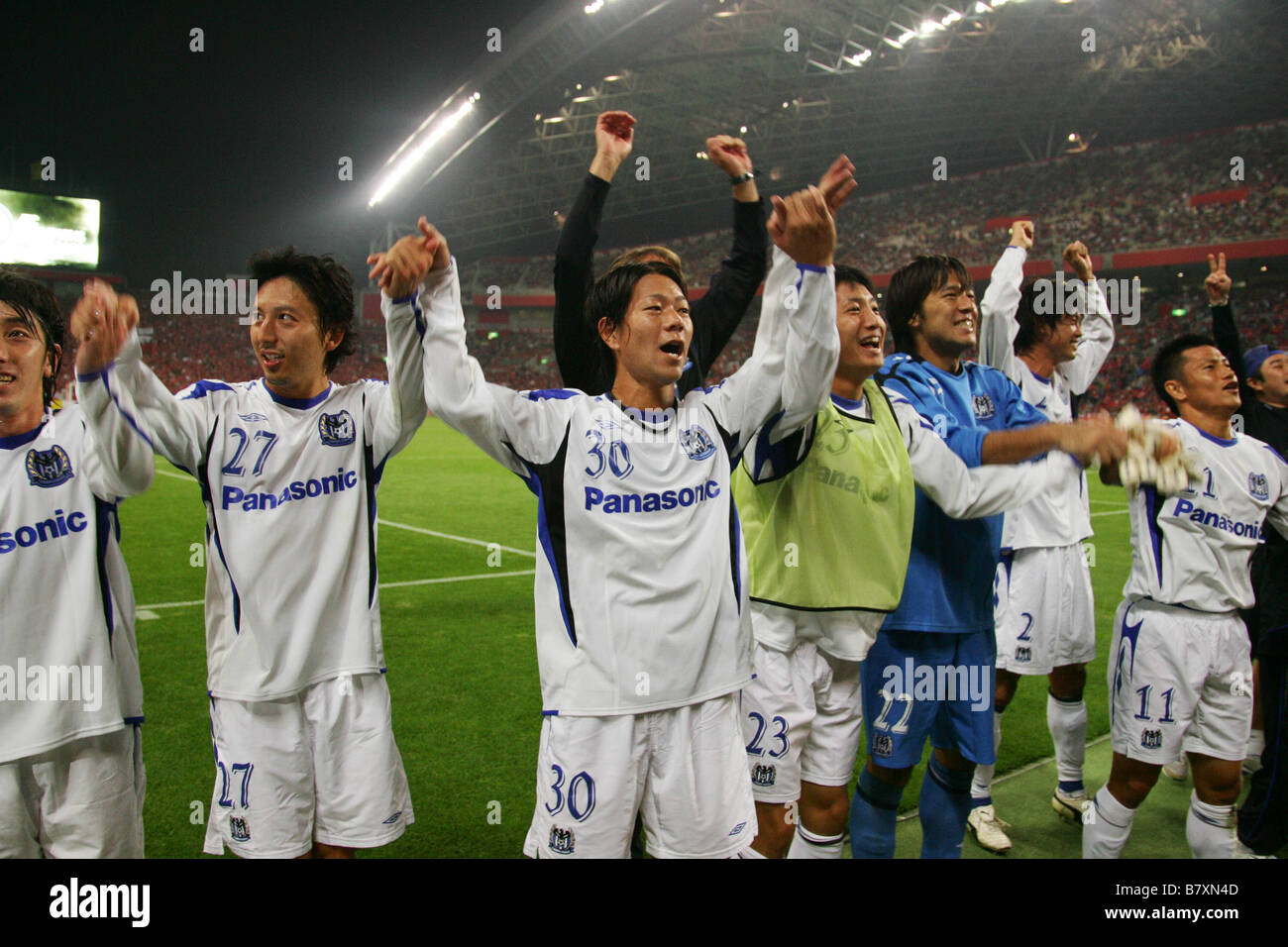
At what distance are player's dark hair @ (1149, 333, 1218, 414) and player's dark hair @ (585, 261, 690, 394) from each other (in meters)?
2.07

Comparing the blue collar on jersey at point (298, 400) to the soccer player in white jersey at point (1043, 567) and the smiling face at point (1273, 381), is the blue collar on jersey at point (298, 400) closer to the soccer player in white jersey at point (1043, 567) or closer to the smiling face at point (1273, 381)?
the soccer player in white jersey at point (1043, 567)

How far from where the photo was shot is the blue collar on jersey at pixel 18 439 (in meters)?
2.44

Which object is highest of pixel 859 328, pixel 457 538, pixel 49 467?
pixel 859 328

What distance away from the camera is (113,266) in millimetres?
36312

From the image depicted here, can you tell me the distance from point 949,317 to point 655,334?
4.40 feet

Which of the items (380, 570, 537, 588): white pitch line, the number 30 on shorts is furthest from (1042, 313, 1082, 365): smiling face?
(380, 570, 537, 588): white pitch line

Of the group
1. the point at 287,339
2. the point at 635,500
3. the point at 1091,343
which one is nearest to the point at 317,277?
the point at 287,339

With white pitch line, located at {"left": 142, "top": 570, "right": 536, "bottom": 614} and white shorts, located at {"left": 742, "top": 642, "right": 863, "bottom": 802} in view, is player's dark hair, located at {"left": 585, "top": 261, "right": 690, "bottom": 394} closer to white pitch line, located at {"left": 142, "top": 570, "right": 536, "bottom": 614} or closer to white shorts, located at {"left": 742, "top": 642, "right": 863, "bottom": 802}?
white shorts, located at {"left": 742, "top": 642, "right": 863, "bottom": 802}

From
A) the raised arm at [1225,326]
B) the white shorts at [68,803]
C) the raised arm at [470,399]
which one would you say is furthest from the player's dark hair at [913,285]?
the white shorts at [68,803]

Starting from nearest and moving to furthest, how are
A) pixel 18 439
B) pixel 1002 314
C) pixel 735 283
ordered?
pixel 18 439, pixel 735 283, pixel 1002 314

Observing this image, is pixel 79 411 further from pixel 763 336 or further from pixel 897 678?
pixel 897 678

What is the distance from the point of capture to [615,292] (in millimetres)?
2463

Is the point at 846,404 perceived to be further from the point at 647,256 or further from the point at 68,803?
the point at 68,803

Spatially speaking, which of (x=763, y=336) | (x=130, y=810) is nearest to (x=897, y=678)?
(x=763, y=336)
